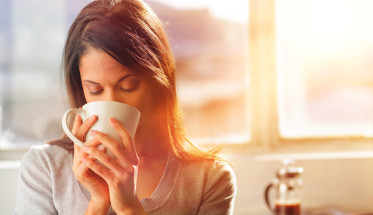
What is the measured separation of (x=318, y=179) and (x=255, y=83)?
1.55 feet

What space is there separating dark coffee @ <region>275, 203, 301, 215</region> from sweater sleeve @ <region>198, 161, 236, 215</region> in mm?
362

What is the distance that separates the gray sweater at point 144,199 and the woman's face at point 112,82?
21 cm

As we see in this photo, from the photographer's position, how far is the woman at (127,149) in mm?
764

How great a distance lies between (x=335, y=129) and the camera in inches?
69.7

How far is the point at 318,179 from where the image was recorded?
5.05 ft

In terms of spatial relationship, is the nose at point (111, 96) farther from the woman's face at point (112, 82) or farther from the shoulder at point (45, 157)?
the shoulder at point (45, 157)

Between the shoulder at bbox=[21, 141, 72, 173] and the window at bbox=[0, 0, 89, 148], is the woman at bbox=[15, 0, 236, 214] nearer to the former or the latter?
the shoulder at bbox=[21, 141, 72, 173]

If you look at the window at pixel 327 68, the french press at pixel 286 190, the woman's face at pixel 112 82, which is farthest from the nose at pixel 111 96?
the window at pixel 327 68

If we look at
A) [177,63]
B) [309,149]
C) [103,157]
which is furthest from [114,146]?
[309,149]

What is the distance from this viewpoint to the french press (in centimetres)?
131

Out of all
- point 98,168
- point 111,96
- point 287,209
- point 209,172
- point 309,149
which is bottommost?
point 287,209

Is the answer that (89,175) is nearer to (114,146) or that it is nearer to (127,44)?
(114,146)

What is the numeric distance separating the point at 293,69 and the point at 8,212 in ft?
4.25

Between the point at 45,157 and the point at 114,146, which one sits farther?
the point at 45,157
